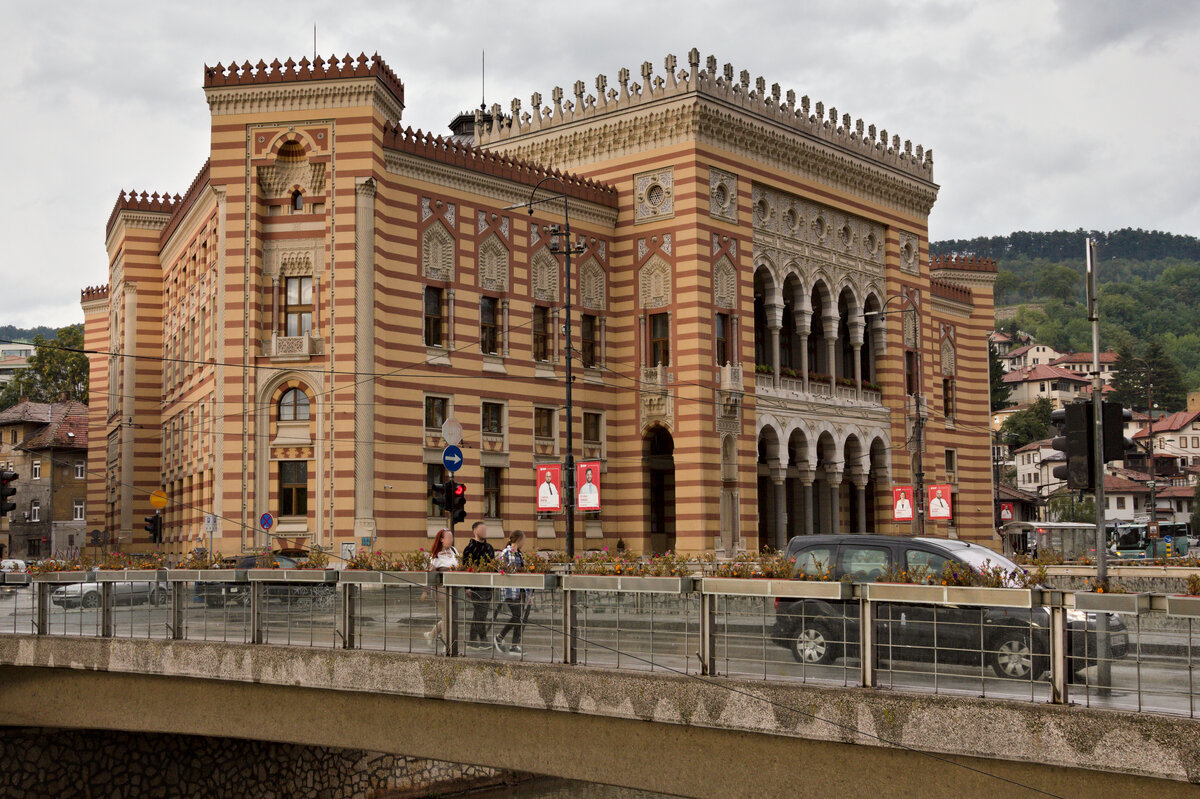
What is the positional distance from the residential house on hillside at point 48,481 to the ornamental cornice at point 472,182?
52.2m

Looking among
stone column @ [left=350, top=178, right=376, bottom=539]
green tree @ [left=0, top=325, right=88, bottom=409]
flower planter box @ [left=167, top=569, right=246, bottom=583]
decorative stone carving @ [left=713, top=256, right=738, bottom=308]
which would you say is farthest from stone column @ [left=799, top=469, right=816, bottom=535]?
green tree @ [left=0, top=325, right=88, bottom=409]

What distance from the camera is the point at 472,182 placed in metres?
40.4

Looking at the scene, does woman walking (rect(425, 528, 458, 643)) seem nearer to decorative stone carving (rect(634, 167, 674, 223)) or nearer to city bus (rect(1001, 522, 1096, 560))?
decorative stone carving (rect(634, 167, 674, 223))

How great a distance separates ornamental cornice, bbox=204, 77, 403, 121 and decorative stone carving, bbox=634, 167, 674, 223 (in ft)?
33.5


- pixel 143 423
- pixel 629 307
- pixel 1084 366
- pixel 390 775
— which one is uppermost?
pixel 1084 366

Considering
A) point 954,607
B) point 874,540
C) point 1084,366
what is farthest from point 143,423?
point 1084,366

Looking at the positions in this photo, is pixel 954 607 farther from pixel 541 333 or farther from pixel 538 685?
pixel 541 333

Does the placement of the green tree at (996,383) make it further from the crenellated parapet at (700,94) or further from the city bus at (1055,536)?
the crenellated parapet at (700,94)

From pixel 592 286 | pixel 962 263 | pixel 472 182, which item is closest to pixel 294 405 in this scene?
pixel 472 182

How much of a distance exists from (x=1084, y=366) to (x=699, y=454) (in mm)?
140175

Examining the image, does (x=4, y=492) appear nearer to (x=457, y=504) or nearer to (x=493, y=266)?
(x=457, y=504)

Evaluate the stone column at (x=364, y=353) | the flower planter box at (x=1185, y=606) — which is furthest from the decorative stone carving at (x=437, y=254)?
the flower planter box at (x=1185, y=606)

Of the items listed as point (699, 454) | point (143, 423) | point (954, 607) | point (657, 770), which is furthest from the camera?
point (143, 423)

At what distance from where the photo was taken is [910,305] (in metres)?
53.6
